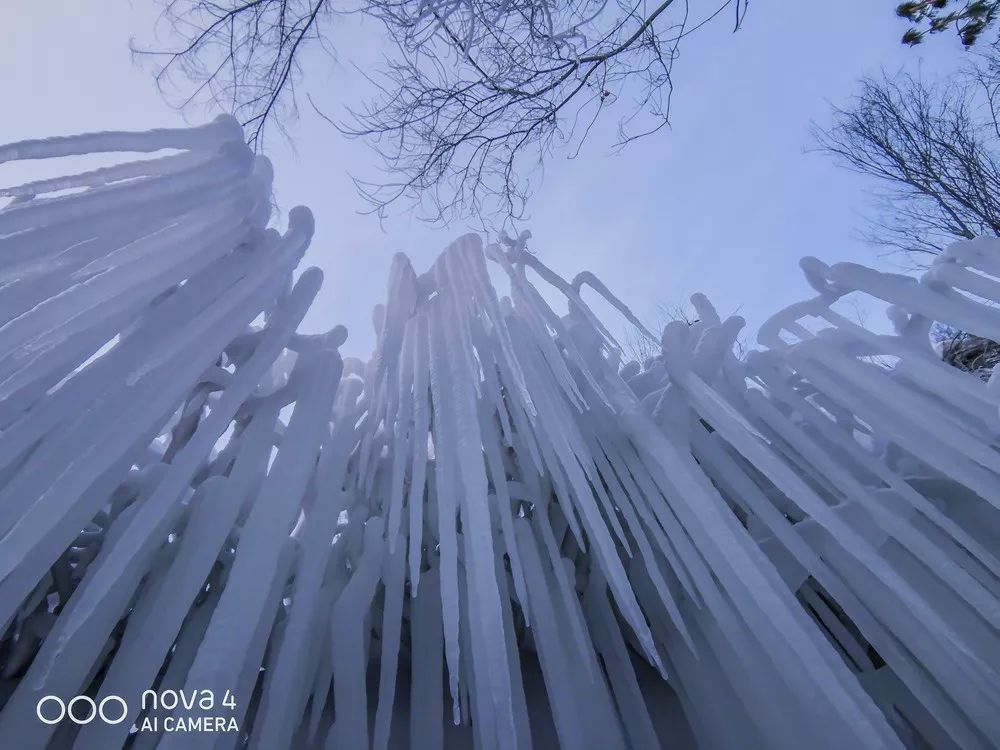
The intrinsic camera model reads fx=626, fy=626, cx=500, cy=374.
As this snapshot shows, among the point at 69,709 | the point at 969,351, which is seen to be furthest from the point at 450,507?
the point at 969,351

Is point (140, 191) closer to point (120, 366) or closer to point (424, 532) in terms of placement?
point (120, 366)

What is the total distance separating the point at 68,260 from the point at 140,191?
0.12 m

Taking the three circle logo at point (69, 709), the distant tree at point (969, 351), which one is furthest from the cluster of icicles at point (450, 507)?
the distant tree at point (969, 351)

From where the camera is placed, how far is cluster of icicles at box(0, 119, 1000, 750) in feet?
1.99

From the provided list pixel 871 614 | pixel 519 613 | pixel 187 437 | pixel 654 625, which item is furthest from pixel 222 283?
pixel 871 614

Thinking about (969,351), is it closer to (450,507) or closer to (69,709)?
(450,507)

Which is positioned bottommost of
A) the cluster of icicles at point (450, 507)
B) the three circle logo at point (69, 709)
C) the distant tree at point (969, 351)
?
the three circle logo at point (69, 709)

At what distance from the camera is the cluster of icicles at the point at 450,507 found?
607 millimetres

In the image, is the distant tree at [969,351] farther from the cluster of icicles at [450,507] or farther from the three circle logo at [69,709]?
the three circle logo at [69,709]


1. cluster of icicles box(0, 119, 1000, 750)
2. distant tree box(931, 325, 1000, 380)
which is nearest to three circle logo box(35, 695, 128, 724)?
cluster of icicles box(0, 119, 1000, 750)

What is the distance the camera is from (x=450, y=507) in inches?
29.0

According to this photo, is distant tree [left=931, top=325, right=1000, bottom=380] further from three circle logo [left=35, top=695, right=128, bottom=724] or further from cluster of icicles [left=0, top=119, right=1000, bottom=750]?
three circle logo [left=35, top=695, right=128, bottom=724]

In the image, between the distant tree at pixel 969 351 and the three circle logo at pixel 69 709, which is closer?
the three circle logo at pixel 69 709

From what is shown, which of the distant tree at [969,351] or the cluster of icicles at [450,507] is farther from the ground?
the distant tree at [969,351]
